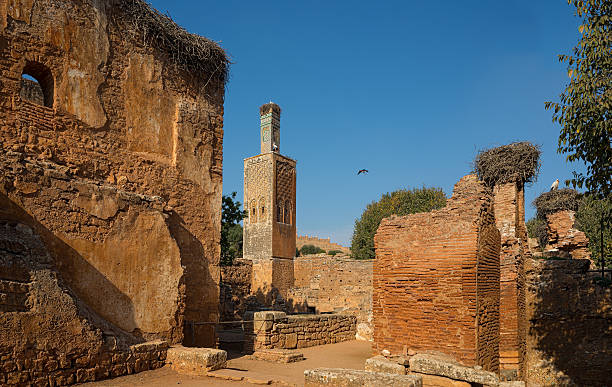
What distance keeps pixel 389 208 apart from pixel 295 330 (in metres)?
23.5

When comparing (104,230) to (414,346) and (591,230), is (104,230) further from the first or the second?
(591,230)

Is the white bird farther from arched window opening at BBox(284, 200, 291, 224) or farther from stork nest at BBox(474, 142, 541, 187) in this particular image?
arched window opening at BBox(284, 200, 291, 224)

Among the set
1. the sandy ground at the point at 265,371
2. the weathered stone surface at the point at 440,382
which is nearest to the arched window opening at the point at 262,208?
the sandy ground at the point at 265,371

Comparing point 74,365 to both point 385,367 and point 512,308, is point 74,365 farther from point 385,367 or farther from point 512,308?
point 512,308

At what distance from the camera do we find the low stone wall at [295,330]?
11.3 metres

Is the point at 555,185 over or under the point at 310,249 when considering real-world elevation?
over

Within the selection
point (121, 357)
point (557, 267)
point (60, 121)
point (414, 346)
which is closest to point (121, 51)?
point (60, 121)

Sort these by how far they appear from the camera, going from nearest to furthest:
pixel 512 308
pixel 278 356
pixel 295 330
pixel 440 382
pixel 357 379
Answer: pixel 357 379 → pixel 440 382 → pixel 512 308 → pixel 278 356 → pixel 295 330

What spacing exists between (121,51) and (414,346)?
24.8ft

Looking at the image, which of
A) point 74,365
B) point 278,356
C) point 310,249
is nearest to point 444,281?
point 278,356

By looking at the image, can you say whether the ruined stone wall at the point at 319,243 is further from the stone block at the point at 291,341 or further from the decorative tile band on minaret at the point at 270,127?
the stone block at the point at 291,341

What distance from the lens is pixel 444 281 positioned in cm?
703

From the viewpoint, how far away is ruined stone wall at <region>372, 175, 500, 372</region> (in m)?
6.82

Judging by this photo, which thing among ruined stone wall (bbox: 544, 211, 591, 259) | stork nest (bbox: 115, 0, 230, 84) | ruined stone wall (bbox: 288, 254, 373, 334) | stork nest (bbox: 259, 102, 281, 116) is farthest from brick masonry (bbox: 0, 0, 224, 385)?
stork nest (bbox: 259, 102, 281, 116)
